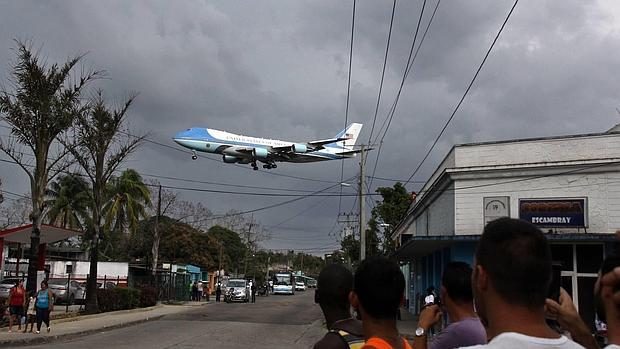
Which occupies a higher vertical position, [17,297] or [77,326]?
[17,297]

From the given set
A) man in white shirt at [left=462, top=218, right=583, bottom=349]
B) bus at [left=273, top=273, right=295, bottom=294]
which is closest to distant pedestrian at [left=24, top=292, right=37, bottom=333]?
man in white shirt at [left=462, top=218, right=583, bottom=349]

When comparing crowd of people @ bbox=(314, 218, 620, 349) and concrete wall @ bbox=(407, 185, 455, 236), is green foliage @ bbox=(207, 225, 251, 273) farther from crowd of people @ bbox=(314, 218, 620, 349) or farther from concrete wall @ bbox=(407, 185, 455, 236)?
crowd of people @ bbox=(314, 218, 620, 349)

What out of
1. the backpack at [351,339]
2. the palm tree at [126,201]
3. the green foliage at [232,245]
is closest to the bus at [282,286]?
the green foliage at [232,245]

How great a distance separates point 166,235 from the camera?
6034 cm

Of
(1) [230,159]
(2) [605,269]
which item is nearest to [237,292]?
(1) [230,159]

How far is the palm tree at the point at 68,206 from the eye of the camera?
5213cm

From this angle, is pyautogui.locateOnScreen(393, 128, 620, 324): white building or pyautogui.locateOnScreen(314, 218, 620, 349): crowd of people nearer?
pyautogui.locateOnScreen(314, 218, 620, 349): crowd of people

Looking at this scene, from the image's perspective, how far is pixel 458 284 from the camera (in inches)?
153

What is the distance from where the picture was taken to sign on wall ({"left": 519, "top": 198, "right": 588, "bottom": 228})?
73.9 feet

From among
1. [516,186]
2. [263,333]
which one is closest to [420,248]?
[516,186]

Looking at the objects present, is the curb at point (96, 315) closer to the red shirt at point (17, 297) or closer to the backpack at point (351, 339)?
the red shirt at point (17, 297)

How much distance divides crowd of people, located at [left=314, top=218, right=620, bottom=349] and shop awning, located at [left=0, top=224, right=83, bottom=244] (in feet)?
75.0

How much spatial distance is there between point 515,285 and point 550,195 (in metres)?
22.4

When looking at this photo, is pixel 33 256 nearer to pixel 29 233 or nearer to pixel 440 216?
pixel 29 233
